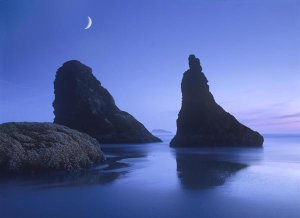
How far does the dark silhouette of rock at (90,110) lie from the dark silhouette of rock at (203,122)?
34.7 metres

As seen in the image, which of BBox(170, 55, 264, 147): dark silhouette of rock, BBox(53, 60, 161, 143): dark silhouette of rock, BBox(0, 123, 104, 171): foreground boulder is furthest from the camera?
BBox(53, 60, 161, 143): dark silhouette of rock

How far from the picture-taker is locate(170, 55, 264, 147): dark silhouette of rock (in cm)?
8712

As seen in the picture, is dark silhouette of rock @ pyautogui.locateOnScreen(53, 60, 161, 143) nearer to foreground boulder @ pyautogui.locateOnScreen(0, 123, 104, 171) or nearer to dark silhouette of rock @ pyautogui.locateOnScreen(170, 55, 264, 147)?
dark silhouette of rock @ pyautogui.locateOnScreen(170, 55, 264, 147)

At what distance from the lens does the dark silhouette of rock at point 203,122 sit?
87125 mm

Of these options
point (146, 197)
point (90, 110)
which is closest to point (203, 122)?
point (90, 110)

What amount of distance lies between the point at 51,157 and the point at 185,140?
65.3 metres

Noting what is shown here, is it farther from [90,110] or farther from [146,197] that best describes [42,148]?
[90,110]

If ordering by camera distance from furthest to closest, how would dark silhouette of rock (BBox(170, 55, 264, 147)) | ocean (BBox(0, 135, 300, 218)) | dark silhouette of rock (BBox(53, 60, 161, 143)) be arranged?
dark silhouette of rock (BBox(53, 60, 161, 143)) → dark silhouette of rock (BBox(170, 55, 264, 147)) → ocean (BBox(0, 135, 300, 218))

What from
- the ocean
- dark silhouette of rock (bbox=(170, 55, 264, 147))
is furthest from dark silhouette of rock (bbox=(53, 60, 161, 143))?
the ocean

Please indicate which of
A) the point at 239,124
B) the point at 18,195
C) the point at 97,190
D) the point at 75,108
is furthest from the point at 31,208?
the point at 75,108

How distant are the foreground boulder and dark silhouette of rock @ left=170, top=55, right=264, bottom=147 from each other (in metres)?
59.2

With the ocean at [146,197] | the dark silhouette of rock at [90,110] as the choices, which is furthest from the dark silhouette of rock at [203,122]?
the ocean at [146,197]

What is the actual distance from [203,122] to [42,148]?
6965 centimetres

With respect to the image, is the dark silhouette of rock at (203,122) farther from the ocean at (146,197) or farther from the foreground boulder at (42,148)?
the ocean at (146,197)
